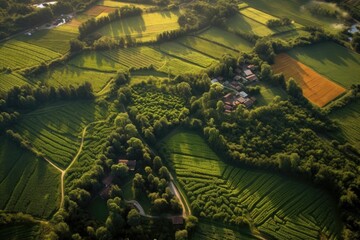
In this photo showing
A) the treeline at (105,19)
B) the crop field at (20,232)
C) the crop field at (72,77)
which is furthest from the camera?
the treeline at (105,19)

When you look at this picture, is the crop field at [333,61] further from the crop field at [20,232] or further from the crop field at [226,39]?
the crop field at [20,232]

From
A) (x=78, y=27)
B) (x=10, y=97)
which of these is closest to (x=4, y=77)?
(x=10, y=97)

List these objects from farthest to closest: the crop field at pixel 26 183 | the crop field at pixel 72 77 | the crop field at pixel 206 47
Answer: the crop field at pixel 206 47 → the crop field at pixel 72 77 → the crop field at pixel 26 183

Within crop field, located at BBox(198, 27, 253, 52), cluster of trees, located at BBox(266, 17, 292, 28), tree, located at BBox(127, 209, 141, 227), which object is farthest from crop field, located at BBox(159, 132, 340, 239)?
cluster of trees, located at BBox(266, 17, 292, 28)

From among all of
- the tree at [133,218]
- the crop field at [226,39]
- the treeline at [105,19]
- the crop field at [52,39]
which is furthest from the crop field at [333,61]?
the crop field at [52,39]

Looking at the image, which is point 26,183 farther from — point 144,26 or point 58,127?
point 144,26

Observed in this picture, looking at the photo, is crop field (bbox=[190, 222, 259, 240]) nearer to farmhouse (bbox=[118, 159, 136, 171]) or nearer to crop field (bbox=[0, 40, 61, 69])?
farmhouse (bbox=[118, 159, 136, 171])
